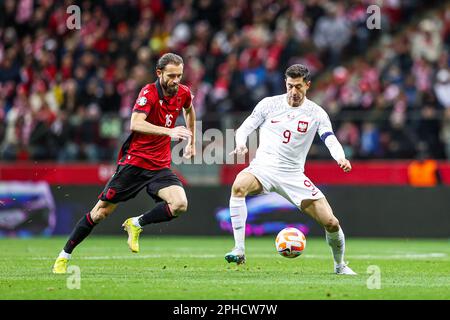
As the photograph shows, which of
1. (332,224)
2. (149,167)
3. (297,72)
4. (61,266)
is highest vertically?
(297,72)

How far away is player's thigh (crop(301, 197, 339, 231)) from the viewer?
11.5m

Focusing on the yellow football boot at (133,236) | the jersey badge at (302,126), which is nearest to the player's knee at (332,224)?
the jersey badge at (302,126)

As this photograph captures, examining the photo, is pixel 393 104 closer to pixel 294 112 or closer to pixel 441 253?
pixel 441 253

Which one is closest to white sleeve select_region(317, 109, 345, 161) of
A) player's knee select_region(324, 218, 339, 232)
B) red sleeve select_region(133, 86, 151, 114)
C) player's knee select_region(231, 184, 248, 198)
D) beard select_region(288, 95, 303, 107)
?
beard select_region(288, 95, 303, 107)

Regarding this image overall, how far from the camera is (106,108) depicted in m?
22.5

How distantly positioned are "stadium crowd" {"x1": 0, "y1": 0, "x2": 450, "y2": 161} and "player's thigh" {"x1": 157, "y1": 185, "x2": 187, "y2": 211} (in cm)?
823

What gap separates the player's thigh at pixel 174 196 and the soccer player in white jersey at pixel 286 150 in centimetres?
81

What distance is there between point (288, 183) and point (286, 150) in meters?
0.44

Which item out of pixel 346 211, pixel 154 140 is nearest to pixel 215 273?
pixel 154 140

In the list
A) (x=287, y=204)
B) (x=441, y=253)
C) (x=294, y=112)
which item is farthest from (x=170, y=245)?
(x=294, y=112)

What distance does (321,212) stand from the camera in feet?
38.1

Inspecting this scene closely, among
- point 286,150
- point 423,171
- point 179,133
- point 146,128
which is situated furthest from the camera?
point 423,171

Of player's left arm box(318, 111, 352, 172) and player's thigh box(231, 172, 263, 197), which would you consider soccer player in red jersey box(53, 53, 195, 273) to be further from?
player's left arm box(318, 111, 352, 172)

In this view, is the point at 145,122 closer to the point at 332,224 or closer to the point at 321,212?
the point at 321,212
